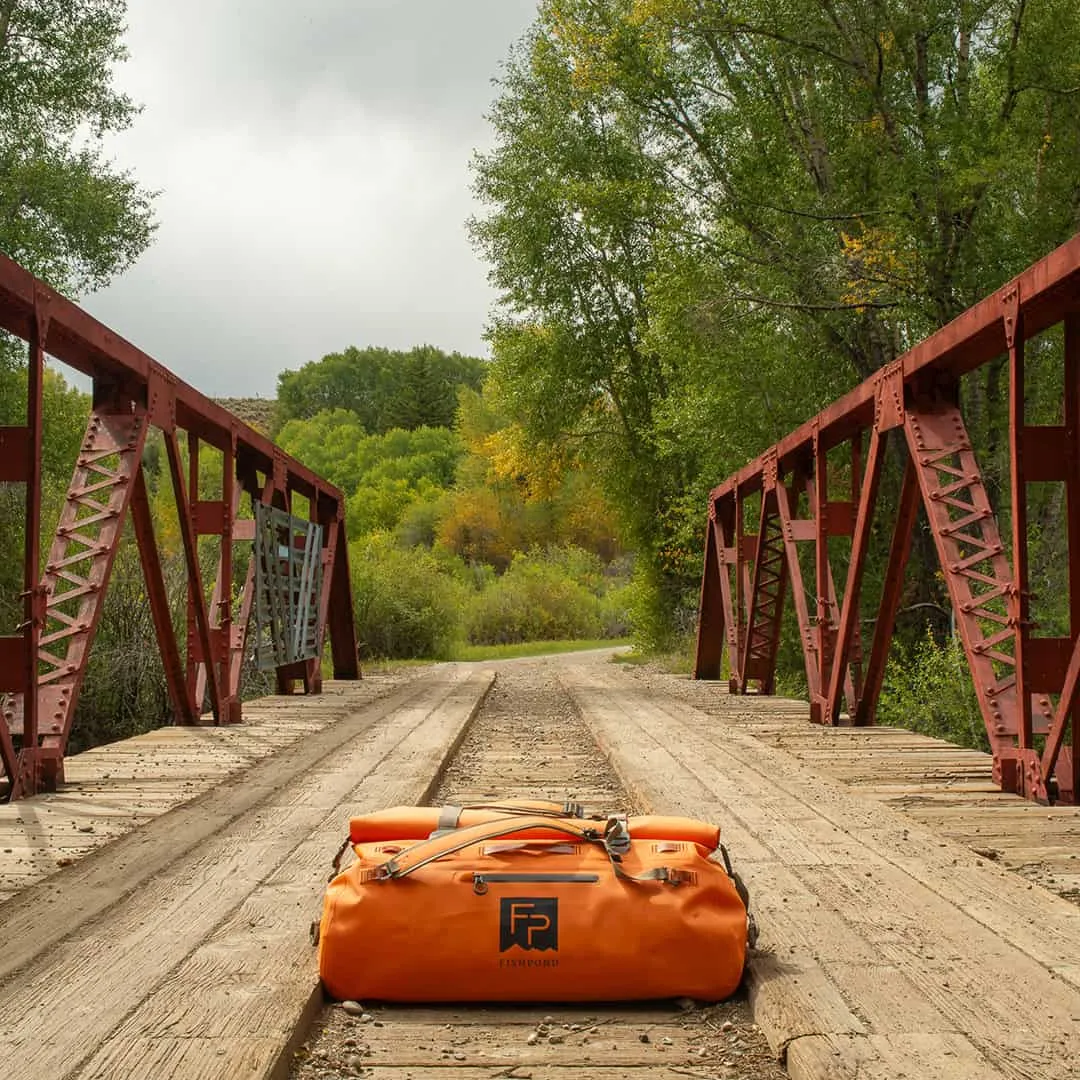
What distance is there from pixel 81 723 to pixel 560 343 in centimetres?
1603

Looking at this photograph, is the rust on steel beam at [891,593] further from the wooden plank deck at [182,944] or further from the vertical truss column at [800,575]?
the wooden plank deck at [182,944]

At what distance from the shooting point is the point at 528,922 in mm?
2938

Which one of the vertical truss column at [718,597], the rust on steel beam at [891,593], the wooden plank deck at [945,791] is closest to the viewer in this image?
the wooden plank deck at [945,791]

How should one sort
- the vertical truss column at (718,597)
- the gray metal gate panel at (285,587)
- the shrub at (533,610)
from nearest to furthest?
the gray metal gate panel at (285,587)
the vertical truss column at (718,597)
the shrub at (533,610)

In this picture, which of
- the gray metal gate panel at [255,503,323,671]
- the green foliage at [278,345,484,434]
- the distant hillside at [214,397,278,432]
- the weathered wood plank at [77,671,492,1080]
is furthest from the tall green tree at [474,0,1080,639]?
the distant hillside at [214,397,278,432]

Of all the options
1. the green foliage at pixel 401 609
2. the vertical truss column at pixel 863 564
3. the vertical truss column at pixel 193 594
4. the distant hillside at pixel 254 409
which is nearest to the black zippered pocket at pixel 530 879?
the vertical truss column at pixel 863 564

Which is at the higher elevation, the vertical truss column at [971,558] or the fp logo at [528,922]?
the vertical truss column at [971,558]

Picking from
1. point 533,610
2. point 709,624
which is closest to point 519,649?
point 533,610

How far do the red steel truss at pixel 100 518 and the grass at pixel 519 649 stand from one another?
1602 cm

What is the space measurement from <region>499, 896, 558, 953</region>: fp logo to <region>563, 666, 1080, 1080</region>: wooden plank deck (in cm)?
48

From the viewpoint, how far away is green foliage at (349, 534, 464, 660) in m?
25.0

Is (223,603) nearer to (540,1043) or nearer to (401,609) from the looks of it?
(540,1043)

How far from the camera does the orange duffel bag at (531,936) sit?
115 inches

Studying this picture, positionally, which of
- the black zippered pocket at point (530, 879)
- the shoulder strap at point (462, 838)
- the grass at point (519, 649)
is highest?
the shoulder strap at point (462, 838)
